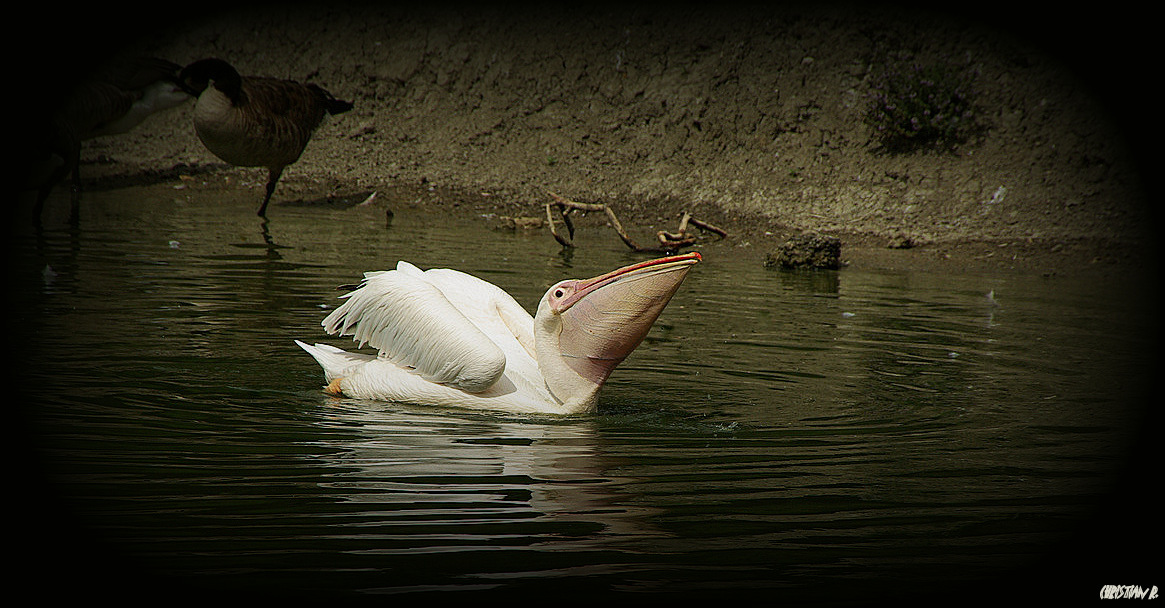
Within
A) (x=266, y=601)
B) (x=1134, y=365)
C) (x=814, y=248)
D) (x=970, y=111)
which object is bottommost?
(x=266, y=601)

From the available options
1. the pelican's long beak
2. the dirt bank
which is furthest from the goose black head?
the pelican's long beak

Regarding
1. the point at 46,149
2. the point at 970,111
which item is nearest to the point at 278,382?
the point at 46,149

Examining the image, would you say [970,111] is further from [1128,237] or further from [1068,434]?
[1068,434]

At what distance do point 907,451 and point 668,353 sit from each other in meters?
2.02

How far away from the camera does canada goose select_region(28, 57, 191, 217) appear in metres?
9.07

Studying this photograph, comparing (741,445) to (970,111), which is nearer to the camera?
(741,445)

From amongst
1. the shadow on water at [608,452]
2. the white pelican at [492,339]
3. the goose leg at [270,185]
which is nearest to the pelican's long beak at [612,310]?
the white pelican at [492,339]

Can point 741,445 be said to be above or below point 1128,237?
below

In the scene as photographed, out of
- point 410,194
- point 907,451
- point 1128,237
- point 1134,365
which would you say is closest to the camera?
point 907,451

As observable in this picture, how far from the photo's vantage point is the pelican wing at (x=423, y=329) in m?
4.29

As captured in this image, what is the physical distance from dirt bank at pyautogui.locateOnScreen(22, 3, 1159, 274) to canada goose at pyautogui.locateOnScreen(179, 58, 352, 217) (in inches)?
54.6

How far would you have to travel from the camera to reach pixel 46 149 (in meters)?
8.94

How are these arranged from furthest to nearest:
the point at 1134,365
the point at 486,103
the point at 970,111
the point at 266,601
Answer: the point at 486,103, the point at 970,111, the point at 1134,365, the point at 266,601

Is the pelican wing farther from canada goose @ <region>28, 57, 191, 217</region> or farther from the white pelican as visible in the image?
canada goose @ <region>28, 57, 191, 217</region>
